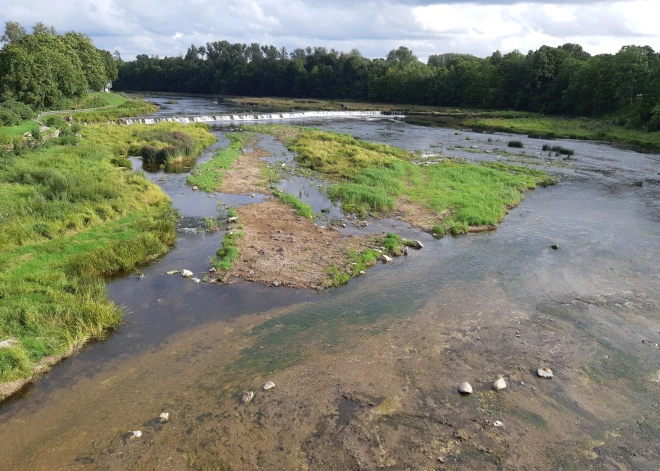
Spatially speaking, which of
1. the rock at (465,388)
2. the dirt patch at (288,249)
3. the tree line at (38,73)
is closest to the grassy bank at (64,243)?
the dirt patch at (288,249)

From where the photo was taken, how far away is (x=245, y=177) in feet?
110

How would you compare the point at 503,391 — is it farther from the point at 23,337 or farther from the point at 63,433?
the point at 23,337

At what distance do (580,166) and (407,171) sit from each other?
64.6ft

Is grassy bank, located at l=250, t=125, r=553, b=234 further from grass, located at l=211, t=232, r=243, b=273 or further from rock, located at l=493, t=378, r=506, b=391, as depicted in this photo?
rock, located at l=493, t=378, r=506, b=391

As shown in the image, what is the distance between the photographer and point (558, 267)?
65.7 feet

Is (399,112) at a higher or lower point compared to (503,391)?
higher

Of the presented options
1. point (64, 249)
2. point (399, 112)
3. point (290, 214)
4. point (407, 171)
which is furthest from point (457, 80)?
point (64, 249)

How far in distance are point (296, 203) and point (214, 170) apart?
1139cm

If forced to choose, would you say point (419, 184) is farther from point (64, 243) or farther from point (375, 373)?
point (64, 243)

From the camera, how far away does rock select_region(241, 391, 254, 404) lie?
11.3 meters

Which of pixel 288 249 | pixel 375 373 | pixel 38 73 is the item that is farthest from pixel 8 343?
pixel 38 73

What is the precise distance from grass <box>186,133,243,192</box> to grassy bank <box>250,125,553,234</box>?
250 inches

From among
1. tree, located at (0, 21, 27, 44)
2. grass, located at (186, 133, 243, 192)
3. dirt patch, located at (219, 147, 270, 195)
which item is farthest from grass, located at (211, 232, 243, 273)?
tree, located at (0, 21, 27, 44)

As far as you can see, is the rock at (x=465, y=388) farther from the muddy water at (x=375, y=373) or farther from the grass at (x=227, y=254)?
the grass at (x=227, y=254)
